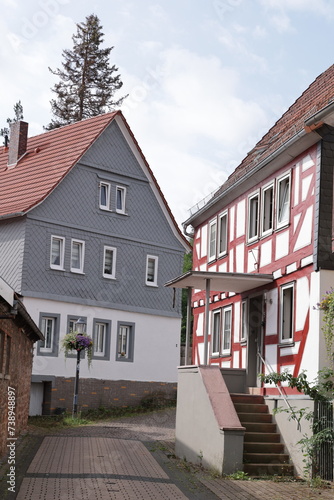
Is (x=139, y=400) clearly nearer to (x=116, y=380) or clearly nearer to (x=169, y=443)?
(x=116, y=380)

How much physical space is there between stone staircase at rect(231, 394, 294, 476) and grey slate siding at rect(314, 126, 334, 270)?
374 centimetres

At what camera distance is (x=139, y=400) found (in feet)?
108

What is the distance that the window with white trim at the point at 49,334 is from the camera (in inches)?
1195

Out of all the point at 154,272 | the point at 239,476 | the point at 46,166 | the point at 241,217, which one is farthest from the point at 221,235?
the point at 46,166

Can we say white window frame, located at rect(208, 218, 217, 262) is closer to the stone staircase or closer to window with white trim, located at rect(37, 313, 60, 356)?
the stone staircase

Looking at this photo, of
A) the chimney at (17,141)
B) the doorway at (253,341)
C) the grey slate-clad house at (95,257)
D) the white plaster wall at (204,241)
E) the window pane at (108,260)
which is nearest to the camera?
the doorway at (253,341)

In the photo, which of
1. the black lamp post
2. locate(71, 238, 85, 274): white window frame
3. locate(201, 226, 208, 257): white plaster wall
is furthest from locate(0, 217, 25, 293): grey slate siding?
locate(201, 226, 208, 257): white plaster wall

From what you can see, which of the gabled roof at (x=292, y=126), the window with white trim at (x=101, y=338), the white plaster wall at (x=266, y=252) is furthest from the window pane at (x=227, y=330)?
the window with white trim at (x=101, y=338)

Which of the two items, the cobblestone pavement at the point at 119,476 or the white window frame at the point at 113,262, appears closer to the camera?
the cobblestone pavement at the point at 119,476

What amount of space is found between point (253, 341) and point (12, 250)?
44.2ft

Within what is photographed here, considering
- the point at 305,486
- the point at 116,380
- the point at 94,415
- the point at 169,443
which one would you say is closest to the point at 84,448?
the point at 169,443

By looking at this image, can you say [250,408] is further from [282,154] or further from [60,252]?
[60,252]

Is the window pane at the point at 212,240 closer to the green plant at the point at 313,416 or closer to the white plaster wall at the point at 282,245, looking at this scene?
the white plaster wall at the point at 282,245

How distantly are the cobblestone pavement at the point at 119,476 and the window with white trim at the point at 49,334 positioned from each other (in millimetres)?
7978
